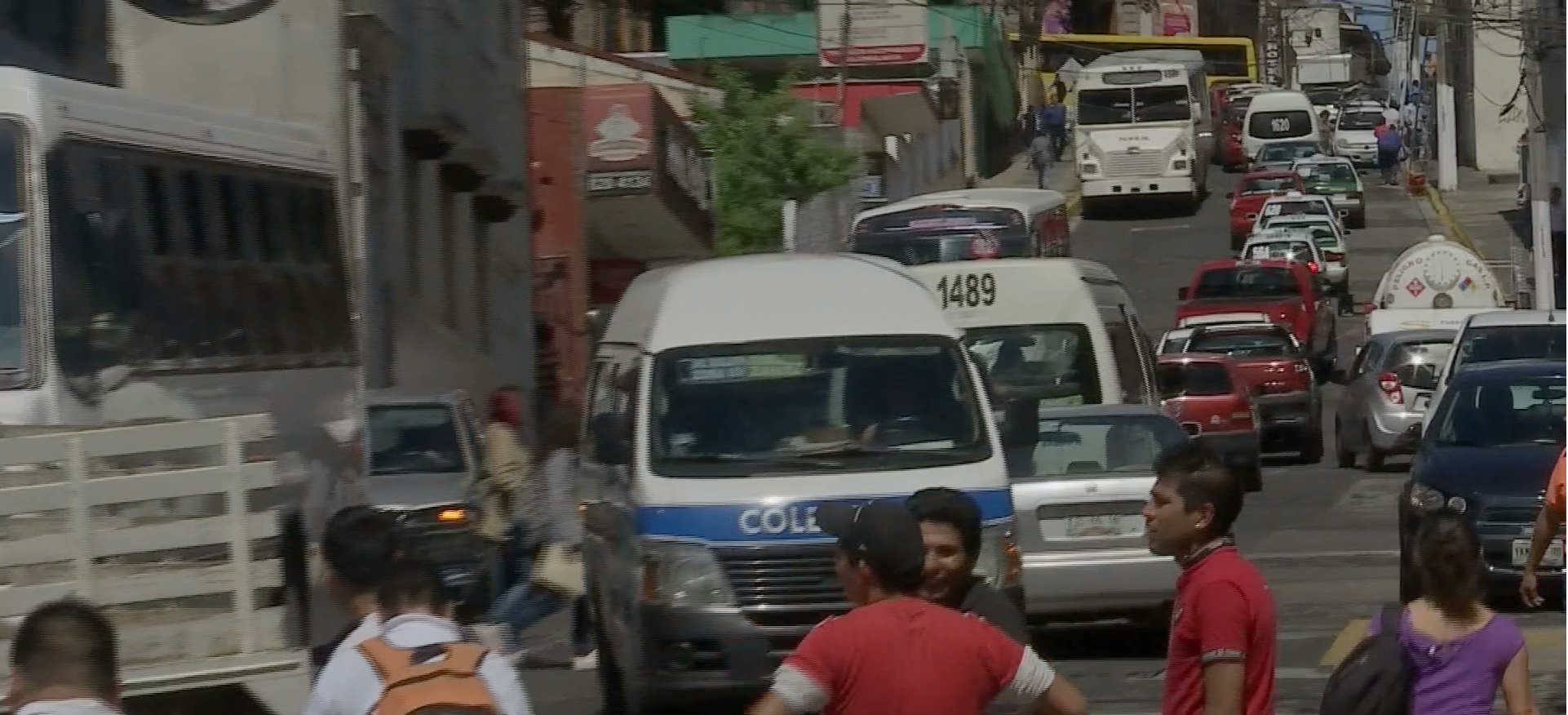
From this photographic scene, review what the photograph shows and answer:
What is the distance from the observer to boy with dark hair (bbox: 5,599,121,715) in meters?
5.11

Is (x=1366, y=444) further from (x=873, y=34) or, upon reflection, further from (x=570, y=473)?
(x=873, y=34)

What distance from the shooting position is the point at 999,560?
11.7 metres

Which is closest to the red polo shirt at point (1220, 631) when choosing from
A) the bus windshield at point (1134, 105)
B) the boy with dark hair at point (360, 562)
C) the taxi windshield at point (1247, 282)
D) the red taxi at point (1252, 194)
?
the boy with dark hair at point (360, 562)

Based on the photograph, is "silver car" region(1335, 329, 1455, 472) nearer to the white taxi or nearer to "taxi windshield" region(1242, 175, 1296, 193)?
the white taxi

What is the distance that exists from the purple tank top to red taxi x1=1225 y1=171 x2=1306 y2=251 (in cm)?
4240

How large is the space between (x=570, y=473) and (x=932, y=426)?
2794mm

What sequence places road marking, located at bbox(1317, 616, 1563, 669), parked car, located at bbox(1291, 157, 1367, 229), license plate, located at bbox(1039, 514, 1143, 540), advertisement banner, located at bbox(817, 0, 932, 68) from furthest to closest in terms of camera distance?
parked car, located at bbox(1291, 157, 1367, 229) → advertisement banner, located at bbox(817, 0, 932, 68) → license plate, located at bbox(1039, 514, 1143, 540) → road marking, located at bbox(1317, 616, 1563, 669)

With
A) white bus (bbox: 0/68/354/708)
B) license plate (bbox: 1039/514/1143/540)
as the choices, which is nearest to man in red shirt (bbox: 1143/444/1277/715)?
white bus (bbox: 0/68/354/708)

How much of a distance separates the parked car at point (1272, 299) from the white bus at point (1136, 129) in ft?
47.4

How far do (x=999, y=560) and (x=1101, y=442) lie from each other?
3.93 metres

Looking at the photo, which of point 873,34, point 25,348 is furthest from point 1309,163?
point 25,348

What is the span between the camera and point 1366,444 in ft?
86.0

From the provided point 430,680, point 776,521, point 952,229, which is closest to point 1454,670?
point 430,680

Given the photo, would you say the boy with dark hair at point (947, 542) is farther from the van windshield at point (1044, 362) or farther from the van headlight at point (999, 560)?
the van windshield at point (1044, 362)
